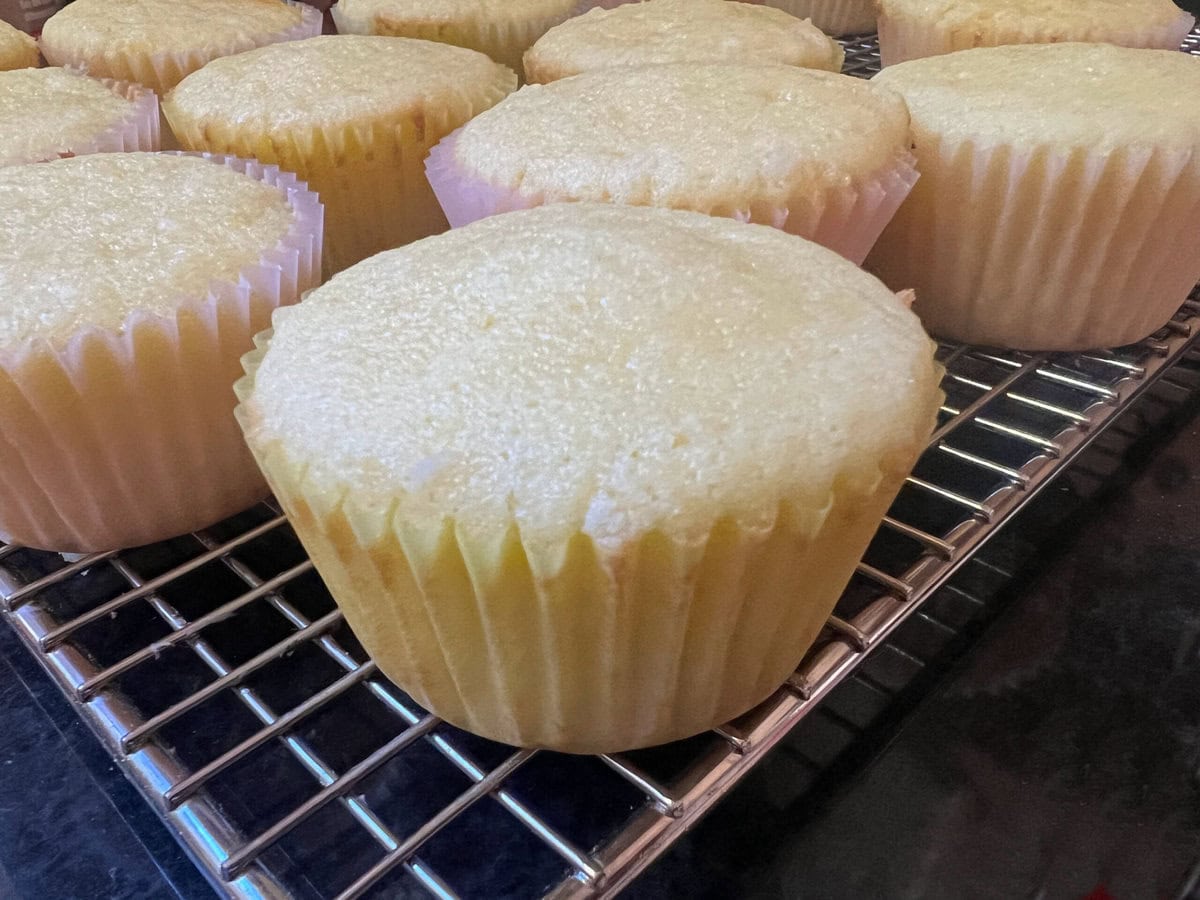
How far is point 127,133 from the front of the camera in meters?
1.24

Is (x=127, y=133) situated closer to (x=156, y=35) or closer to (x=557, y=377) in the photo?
(x=156, y=35)

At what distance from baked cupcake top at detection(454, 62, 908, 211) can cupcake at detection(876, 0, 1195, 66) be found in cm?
50

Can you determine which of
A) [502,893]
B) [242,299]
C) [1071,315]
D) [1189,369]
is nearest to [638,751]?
[502,893]

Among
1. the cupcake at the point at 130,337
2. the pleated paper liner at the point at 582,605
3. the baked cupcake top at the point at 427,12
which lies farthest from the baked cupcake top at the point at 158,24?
the pleated paper liner at the point at 582,605

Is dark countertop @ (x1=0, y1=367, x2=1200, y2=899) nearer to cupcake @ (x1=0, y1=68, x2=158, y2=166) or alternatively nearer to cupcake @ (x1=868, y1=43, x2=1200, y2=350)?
cupcake @ (x1=868, y1=43, x2=1200, y2=350)

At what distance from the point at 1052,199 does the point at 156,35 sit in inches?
54.8

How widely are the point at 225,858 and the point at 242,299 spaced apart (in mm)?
488

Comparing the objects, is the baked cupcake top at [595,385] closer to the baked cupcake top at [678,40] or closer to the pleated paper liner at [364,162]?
the pleated paper liner at [364,162]

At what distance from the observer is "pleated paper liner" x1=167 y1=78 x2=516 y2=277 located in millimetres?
1206

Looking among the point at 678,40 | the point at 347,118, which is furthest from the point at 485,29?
the point at 347,118

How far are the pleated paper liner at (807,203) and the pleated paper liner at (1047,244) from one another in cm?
8

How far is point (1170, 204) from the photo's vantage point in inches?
41.2

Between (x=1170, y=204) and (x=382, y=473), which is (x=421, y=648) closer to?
(x=382, y=473)

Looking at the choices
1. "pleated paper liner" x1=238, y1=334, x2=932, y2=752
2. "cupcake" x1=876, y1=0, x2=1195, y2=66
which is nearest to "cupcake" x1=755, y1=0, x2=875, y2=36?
"cupcake" x1=876, y1=0, x2=1195, y2=66
